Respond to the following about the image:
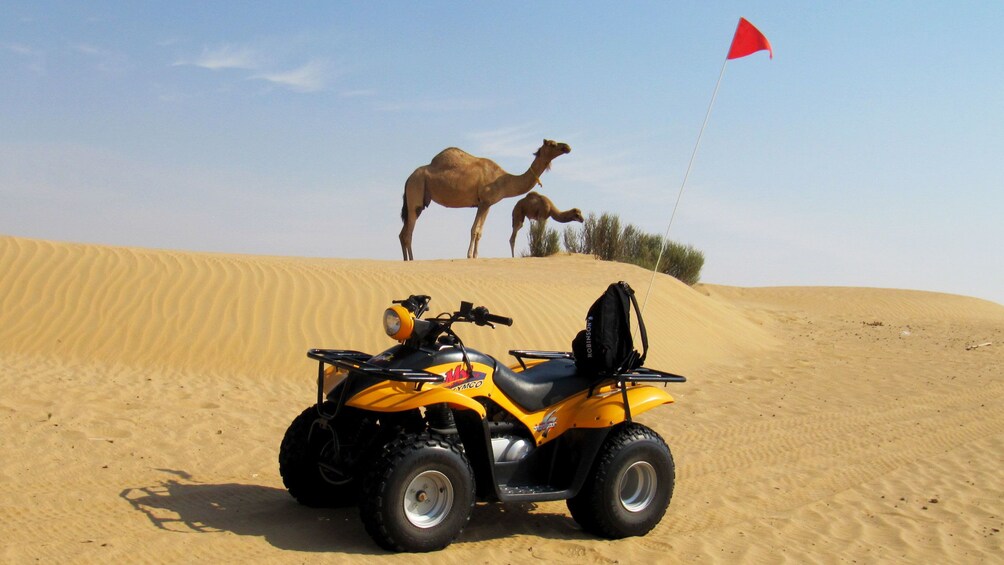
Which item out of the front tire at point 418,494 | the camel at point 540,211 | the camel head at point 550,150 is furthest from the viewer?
the camel at point 540,211

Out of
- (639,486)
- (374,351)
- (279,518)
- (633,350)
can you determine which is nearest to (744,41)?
(633,350)

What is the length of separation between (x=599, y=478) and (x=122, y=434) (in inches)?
179

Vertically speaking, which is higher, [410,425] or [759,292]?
[759,292]

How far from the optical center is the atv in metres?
5.02

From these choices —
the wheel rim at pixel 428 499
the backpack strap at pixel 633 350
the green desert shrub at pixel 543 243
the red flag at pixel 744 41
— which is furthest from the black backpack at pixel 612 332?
the green desert shrub at pixel 543 243

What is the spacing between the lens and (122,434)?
7.90 metres

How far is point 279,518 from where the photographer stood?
565 centimetres

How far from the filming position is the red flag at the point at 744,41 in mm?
8789

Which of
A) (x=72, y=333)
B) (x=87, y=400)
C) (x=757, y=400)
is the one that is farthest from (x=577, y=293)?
(x=87, y=400)

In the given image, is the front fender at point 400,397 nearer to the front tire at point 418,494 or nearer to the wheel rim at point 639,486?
the front tire at point 418,494

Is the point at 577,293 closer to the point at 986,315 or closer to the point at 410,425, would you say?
the point at 410,425

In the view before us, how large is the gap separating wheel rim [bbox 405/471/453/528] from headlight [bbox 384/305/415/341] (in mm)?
799

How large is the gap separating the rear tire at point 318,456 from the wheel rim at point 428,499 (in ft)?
1.75

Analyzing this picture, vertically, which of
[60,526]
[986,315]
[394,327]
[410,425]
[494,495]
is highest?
[986,315]
